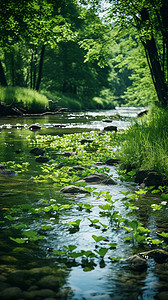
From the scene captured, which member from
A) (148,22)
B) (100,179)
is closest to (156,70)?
(148,22)

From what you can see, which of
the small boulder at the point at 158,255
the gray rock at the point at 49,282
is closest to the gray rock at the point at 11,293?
the gray rock at the point at 49,282

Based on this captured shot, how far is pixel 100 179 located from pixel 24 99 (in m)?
18.4

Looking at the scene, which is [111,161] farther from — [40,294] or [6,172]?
[40,294]

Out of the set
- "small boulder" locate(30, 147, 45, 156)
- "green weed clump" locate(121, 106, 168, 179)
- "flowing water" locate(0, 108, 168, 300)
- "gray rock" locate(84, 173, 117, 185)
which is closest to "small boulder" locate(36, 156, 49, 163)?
"small boulder" locate(30, 147, 45, 156)

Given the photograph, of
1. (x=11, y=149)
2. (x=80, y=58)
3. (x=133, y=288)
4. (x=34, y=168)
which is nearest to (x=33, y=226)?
(x=133, y=288)

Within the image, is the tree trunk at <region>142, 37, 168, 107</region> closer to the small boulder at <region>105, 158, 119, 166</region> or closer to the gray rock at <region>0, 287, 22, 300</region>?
the small boulder at <region>105, 158, 119, 166</region>

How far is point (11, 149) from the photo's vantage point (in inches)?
396

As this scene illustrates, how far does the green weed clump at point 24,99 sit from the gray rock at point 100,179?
644 inches

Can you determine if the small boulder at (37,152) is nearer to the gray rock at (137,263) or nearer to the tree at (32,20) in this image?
the tree at (32,20)

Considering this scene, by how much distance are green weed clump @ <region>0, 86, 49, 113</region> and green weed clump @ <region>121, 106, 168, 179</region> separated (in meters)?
15.1

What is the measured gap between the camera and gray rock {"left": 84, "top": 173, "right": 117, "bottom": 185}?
20.3 feet

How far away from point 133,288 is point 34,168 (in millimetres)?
5181

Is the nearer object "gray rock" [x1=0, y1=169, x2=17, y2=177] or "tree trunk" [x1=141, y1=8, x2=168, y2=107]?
"gray rock" [x1=0, y1=169, x2=17, y2=177]

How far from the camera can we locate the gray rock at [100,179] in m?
6.20
